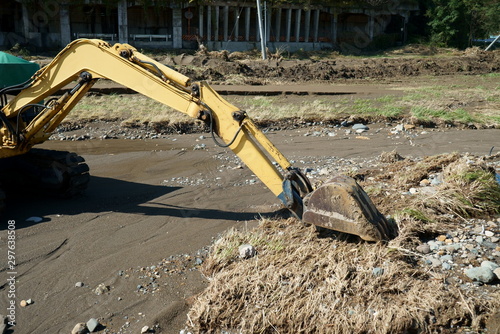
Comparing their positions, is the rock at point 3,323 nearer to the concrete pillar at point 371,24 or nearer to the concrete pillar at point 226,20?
the concrete pillar at point 226,20

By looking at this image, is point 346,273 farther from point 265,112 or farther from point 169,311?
point 265,112

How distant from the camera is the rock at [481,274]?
5246mm

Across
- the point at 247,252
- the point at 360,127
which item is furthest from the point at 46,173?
the point at 360,127

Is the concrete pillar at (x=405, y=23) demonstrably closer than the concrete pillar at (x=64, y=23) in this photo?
No

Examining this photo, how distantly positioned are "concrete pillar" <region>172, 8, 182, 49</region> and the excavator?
1039 inches

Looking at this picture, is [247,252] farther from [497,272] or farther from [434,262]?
[497,272]

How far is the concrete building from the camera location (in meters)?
31.8

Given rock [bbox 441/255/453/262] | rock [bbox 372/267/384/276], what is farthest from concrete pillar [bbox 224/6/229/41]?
rock [bbox 372/267/384/276]

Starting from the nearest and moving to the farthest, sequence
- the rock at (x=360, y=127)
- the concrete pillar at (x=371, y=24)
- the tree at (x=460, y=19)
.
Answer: the rock at (x=360, y=127)
the tree at (x=460, y=19)
the concrete pillar at (x=371, y=24)

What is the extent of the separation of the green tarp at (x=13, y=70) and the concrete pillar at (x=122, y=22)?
83.9 feet

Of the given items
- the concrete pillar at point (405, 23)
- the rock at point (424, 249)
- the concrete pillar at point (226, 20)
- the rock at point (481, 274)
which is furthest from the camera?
the concrete pillar at point (405, 23)

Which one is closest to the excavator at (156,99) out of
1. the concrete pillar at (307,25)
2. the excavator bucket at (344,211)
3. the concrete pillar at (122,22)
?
the excavator bucket at (344,211)

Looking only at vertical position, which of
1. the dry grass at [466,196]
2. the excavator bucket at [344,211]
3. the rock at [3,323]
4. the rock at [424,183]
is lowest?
the rock at [3,323]

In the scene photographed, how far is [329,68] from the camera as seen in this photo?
2616 centimetres
